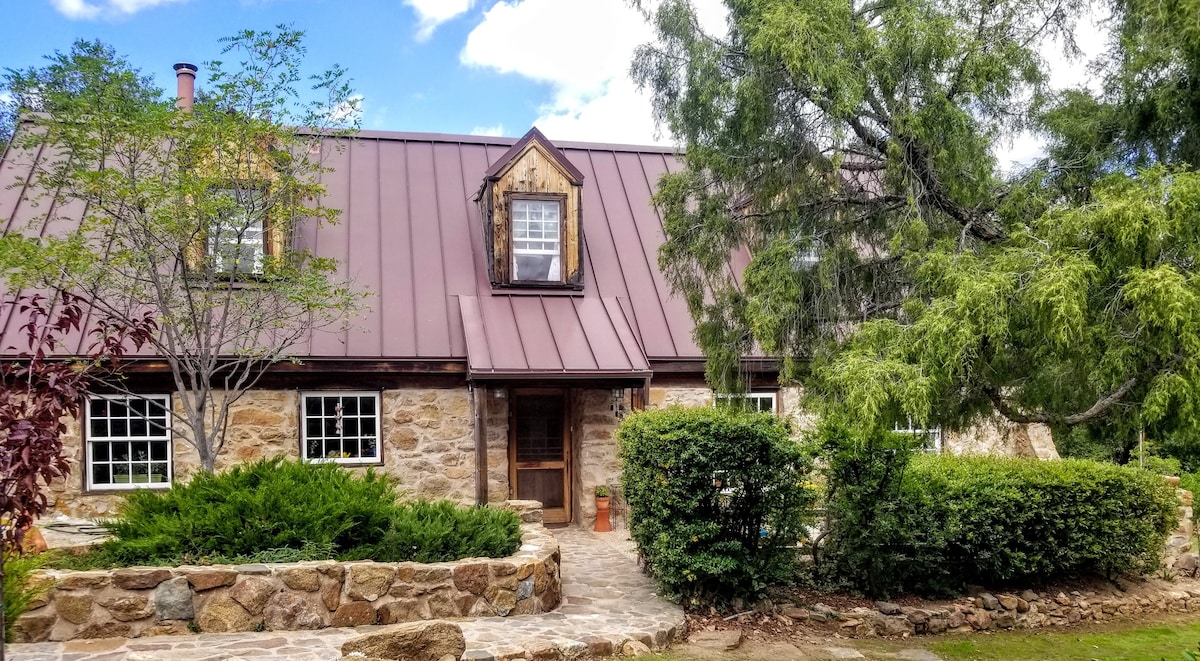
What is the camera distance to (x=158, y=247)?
9461 millimetres

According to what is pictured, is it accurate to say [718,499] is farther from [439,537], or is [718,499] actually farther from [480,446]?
[480,446]

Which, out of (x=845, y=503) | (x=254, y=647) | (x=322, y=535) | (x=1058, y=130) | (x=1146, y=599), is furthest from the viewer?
(x=1146, y=599)

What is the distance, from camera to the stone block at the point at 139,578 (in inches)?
254

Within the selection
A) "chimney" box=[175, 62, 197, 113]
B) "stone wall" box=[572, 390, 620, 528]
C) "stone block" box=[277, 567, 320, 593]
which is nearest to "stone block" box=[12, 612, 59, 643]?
"stone block" box=[277, 567, 320, 593]

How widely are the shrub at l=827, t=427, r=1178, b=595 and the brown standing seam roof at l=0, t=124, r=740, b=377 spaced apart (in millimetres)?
3904

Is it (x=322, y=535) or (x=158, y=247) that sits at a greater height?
(x=158, y=247)

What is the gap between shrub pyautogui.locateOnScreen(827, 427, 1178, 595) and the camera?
26.4 feet

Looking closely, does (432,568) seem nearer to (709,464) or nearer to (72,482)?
(709,464)

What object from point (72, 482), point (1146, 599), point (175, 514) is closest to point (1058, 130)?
point (1146, 599)

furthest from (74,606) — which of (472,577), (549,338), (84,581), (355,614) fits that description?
(549,338)

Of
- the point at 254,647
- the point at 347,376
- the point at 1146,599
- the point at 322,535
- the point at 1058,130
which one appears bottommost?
the point at 1146,599

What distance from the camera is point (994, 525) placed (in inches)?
327

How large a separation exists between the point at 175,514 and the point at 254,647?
6.00 ft

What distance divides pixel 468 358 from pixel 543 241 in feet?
8.95
